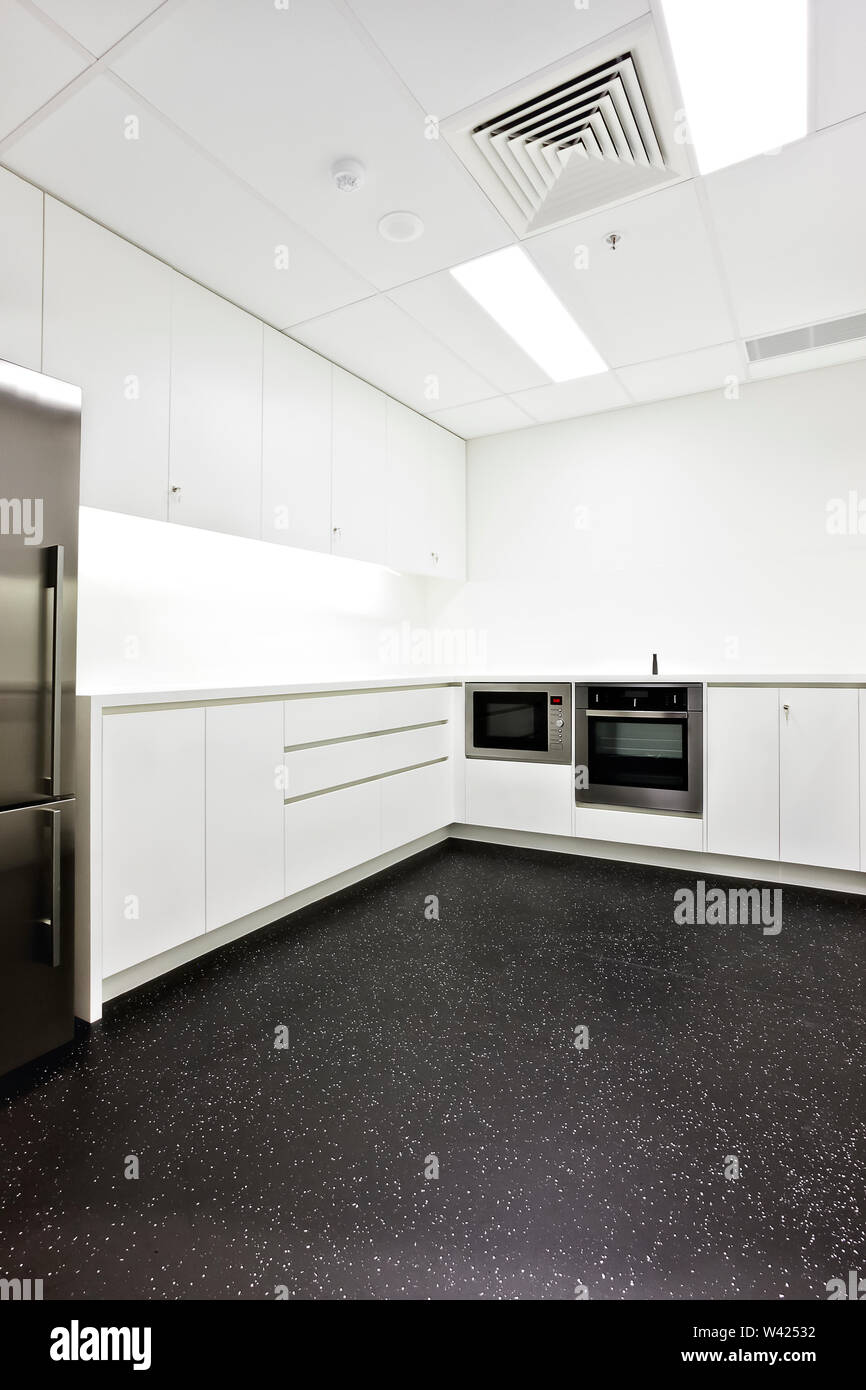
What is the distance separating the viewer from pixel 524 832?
4.04 metres

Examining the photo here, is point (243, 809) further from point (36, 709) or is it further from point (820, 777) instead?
point (820, 777)

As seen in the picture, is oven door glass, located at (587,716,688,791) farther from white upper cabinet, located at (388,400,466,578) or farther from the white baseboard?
white upper cabinet, located at (388,400,466,578)

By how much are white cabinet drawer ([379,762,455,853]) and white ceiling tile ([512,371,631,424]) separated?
229 cm

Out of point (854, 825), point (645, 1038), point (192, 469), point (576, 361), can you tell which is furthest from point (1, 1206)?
point (576, 361)

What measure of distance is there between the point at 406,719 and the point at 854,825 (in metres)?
2.26

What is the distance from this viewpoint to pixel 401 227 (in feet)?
7.97

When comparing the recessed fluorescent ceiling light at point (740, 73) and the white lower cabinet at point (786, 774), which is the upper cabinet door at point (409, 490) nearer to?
the white lower cabinet at point (786, 774)

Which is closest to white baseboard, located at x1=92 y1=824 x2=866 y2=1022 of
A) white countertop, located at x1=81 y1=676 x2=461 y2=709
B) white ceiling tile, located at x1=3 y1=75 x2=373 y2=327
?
white countertop, located at x1=81 y1=676 x2=461 y2=709

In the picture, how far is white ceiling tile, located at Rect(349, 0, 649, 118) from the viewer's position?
1630 mm

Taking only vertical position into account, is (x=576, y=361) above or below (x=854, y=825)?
above

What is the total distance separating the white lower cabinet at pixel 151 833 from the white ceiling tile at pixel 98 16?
1820mm

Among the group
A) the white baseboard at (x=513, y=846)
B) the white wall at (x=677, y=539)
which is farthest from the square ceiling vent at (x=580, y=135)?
the white baseboard at (x=513, y=846)

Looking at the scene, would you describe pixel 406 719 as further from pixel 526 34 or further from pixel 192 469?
pixel 526 34

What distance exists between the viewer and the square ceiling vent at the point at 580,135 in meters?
1.81
